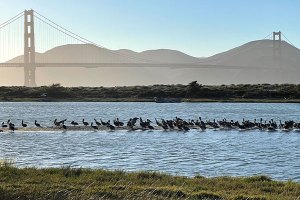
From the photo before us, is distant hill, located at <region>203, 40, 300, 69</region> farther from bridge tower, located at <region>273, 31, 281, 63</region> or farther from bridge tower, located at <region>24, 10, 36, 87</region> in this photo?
bridge tower, located at <region>24, 10, 36, 87</region>

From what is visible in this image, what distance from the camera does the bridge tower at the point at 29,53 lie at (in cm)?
10731

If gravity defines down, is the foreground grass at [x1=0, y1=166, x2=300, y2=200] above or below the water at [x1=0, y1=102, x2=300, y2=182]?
above

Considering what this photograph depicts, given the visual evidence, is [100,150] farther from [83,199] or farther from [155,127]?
[83,199]

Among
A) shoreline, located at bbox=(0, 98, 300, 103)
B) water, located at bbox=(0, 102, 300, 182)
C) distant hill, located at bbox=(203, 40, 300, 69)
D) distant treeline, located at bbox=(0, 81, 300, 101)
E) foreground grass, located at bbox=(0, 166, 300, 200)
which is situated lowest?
water, located at bbox=(0, 102, 300, 182)

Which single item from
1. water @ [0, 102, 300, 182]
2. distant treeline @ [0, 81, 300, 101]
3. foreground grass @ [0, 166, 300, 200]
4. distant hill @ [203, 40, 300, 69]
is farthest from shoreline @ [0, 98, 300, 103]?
foreground grass @ [0, 166, 300, 200]

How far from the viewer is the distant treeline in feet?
285

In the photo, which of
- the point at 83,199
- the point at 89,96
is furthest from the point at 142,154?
the point at 89,96

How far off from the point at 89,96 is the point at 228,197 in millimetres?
82822

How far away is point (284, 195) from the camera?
1327 cm

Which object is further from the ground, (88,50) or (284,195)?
(88,50)

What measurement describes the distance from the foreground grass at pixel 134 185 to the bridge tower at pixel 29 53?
91.1m

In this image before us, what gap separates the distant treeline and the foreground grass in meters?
71.2

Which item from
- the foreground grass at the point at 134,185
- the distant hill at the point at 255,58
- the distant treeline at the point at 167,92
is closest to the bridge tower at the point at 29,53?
the distant treeline at the point at 167,92

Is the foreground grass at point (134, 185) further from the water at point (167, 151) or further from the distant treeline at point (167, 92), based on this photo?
the distant treeline at point (167, 92)
